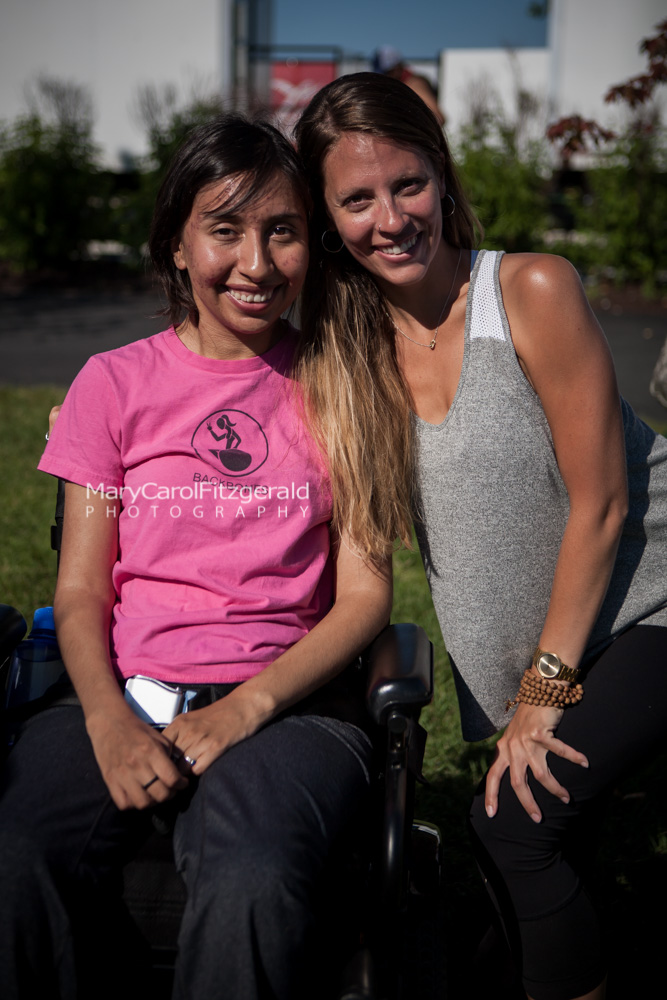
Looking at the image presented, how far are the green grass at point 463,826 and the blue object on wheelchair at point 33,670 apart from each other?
41.0 inches

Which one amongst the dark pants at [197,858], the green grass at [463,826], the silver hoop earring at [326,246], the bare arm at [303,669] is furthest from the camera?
the green grass at [463,826]

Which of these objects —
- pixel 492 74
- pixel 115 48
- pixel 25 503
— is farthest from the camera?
pixel 115 48

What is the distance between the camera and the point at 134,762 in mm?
1749

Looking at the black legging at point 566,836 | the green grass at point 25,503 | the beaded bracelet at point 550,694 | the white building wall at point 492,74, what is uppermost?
the white building wall at point 492,74

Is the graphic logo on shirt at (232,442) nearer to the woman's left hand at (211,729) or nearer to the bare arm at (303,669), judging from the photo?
the bare arm at (303,669)

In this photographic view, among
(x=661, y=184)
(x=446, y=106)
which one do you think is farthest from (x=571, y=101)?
(x=661, y=184)

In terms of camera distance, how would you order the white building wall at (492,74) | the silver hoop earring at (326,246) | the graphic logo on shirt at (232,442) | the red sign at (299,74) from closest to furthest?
1. the graphic logo on shirt at (232,442)
2. the silver hoop earring at (326,246)
3. the white building wall at (492,74)
4. the red sign at (299,74)

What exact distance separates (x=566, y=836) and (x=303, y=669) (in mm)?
683

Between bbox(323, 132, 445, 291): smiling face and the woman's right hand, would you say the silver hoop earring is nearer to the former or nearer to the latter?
bbox(323, 132, 445, 291): smiling face

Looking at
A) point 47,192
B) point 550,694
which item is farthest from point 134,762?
point 47,192

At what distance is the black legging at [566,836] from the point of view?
1.92 m

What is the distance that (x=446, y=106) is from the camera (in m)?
15.9

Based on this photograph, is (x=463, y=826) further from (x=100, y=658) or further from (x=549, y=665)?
(x=100, y=658)

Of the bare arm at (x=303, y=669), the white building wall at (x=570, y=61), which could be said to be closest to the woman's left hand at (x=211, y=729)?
the bare arm at (x=303, y=669)
